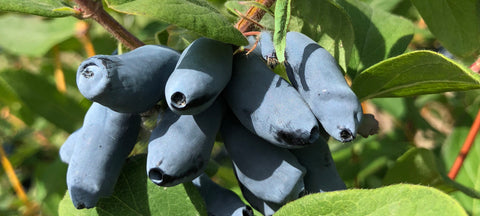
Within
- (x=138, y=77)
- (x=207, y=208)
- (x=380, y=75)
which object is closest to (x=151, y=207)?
(x=207, y=208)

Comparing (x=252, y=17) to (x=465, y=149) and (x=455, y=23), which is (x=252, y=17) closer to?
(x=455, y=23)

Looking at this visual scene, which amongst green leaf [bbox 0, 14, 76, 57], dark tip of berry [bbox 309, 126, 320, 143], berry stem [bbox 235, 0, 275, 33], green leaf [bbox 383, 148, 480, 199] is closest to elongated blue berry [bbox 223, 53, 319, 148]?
dark tip of berry [bbox 309, 126, 320, 143]

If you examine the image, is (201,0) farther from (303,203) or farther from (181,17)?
(303,203)

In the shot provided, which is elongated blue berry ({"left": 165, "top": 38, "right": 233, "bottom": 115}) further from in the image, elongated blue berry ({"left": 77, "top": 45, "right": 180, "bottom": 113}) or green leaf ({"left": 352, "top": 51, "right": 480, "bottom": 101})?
green leaf ({"left": 352, "top": 51, "right": 480, "bottom": 101})

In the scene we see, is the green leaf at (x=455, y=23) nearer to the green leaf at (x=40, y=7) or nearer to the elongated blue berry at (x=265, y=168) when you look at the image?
the elongated blue berry at (x=265, y=168)

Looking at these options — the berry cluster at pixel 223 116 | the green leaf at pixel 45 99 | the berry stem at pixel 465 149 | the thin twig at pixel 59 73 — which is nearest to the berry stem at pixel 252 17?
the berry cluster at pixel 223 116
